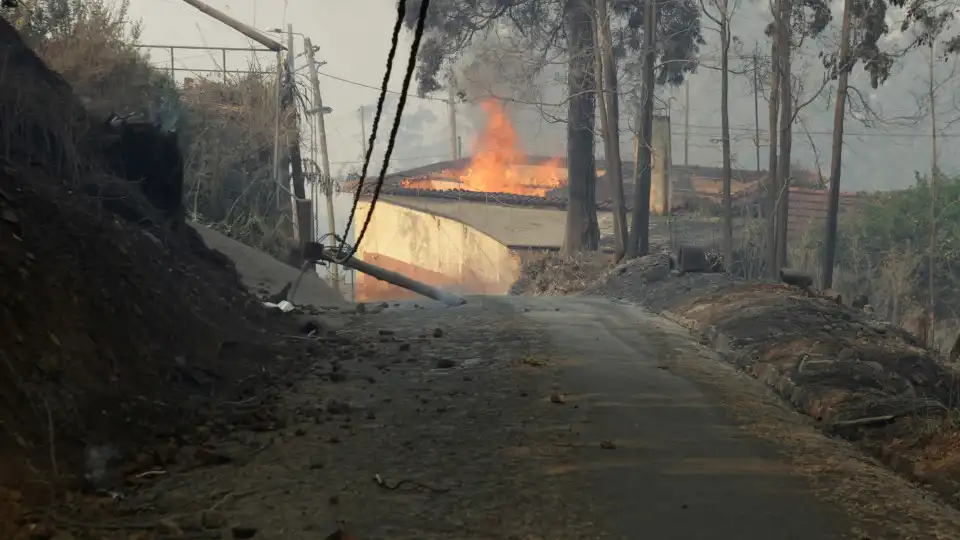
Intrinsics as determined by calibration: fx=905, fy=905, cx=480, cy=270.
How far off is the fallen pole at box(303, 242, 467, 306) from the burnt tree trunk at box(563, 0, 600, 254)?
10.8 metres

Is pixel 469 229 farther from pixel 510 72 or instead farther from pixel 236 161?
pixel 236 161

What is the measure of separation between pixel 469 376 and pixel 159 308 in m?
3.04

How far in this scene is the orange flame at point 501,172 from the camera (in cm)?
4219

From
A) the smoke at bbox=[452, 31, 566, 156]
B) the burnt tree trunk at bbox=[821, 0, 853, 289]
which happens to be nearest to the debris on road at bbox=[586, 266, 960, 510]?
the burnt tree trunk at bbox=[821, 0, 853, 289]

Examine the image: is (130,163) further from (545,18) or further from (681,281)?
(545,18)

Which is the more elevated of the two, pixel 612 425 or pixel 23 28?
pixel 23 28

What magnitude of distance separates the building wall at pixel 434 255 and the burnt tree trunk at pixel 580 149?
6444mm

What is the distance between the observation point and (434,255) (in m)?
37.0

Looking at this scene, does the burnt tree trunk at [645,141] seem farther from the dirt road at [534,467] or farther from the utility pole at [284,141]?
the dirt road at [534,467]

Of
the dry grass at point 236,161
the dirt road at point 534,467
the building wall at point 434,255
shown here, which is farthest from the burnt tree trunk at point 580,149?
the dirt road at point 534,467

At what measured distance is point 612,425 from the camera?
724 cm

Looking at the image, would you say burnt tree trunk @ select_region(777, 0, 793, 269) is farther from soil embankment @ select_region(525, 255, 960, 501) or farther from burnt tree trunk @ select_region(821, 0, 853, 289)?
soil embankment @ select_region(525, 255, 960, 501)

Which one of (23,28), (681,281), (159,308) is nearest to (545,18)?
(681,281)

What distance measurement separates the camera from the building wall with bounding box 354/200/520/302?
115ft
